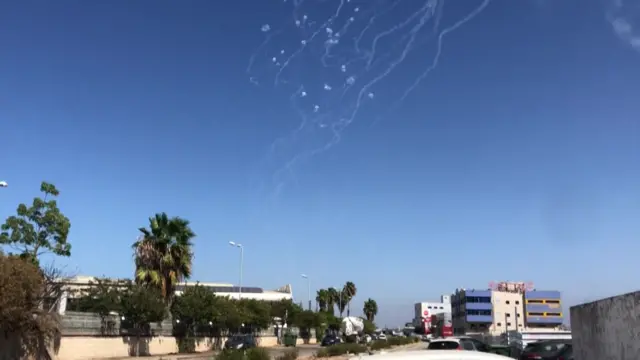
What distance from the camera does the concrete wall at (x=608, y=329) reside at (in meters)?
12.0

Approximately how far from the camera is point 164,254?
45.1 metres

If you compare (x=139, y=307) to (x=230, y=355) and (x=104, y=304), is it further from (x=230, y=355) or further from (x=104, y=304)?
(x=230, y=355)

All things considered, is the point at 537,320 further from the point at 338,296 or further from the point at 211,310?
the point at 211,310

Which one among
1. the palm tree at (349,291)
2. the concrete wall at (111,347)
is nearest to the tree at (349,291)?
the palm tree at (349,291)

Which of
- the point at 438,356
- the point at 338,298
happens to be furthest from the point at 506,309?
the point at 438,356

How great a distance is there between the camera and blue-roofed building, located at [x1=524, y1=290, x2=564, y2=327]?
15088 centimetres

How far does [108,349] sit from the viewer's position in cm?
3931

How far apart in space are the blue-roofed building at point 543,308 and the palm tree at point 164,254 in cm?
12537

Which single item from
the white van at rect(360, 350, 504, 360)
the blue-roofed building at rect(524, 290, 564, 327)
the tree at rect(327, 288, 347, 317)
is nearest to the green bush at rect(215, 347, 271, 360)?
the white van at rect(360, 350, 504, 360)

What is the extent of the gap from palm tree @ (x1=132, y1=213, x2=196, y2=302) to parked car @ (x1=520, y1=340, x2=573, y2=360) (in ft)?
96.1

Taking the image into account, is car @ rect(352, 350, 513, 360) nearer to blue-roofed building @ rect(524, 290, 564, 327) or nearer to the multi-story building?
the multi-story building

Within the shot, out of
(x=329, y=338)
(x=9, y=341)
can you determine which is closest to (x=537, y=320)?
(x=329, y=338)

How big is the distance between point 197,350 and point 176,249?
10.9 meters

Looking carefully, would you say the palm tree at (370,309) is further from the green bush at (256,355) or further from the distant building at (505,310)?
the green bush at (256,355)
